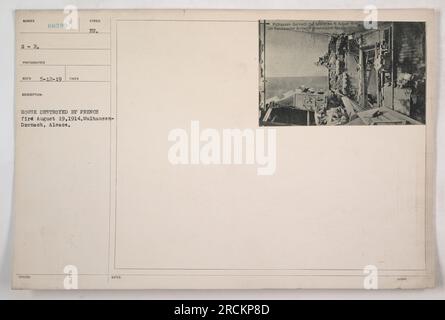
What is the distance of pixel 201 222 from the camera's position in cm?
72

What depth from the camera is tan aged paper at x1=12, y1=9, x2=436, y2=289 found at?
71 centimetres

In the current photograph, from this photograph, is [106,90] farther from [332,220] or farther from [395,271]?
[395,271]

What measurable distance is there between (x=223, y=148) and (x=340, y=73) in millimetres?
244

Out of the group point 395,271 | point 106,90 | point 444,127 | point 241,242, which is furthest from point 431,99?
point 106,90

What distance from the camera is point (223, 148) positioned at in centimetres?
72

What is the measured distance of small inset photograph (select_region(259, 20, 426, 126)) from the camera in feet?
2.35

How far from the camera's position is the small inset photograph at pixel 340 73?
715mm

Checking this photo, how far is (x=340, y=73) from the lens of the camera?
2.36ft

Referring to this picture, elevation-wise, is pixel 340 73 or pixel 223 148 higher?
pixel 340 73
